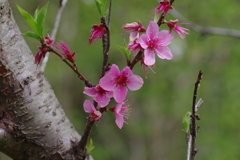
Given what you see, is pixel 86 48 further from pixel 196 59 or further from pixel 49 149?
pixel 49 149

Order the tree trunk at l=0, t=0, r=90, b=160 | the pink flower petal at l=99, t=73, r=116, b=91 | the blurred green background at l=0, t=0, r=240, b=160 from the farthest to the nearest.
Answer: the blurred green background at l=0, t=0, r=240, b=160 → the tree trunk at l=0, t=0, r=90, b=160 → the pink flower petal at l=99, t=73, r=116, b=91

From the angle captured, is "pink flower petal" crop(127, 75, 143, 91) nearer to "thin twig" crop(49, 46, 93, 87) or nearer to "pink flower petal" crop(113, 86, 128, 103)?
"pink flower petal" crop(113, 86, 128, 103)

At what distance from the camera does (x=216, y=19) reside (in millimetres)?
5336

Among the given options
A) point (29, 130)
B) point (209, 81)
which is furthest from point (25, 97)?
point (209, 81)

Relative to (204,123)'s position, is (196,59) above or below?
above

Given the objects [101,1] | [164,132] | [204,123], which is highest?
[101,1]

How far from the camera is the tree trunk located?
1.05 meters

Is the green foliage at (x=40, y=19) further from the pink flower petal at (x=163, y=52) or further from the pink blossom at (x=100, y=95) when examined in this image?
the pink flower petal at (x=163, y=52)

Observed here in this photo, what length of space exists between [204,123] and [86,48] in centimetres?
334

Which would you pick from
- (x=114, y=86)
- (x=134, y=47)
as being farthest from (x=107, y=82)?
(x=134, y=47)

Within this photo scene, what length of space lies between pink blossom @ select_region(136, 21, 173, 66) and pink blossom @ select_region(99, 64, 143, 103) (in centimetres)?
7

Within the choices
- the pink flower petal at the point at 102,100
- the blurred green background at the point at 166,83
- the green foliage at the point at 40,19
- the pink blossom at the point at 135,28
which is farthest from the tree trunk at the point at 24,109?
the blurred green background at the point at 166,83

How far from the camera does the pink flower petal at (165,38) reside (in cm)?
94

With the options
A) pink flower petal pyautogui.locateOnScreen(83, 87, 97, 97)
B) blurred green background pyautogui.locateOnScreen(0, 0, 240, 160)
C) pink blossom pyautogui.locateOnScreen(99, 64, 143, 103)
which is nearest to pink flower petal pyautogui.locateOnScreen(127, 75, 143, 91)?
pink blossom pyautogui.locateOnScreen(99, 64, 143, 103)
